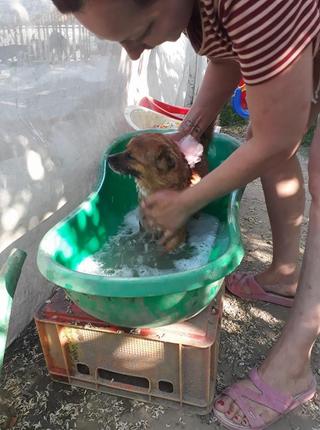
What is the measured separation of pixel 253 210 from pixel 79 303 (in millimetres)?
2130

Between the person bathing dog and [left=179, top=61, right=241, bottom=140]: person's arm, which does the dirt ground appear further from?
[left=179, top=61, right=241, bottom=140]: person's arm

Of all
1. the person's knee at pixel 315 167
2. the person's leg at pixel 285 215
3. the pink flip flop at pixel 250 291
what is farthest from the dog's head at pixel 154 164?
the pink flip flop at pixel 250 291

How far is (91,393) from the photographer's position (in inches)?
73.7

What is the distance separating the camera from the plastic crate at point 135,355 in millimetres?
1674

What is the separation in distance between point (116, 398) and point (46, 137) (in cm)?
→ 127

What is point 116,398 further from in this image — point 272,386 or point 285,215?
point 285,215

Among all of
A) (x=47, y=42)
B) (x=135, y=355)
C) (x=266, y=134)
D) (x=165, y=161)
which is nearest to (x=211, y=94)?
(x=165, y=161)

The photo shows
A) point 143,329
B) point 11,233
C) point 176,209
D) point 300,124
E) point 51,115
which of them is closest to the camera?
point 300,124

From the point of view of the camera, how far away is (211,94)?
2.16m

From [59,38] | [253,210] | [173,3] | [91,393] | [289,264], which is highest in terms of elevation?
[173,3]

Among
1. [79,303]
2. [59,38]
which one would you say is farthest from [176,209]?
[59,38]

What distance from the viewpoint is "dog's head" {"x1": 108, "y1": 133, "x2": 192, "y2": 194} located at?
6.43 ft

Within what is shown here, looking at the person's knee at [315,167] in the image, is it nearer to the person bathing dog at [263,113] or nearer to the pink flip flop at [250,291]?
the person bathing dog at [263,113]

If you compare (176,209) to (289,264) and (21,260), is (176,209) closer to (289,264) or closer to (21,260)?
(21,260)
